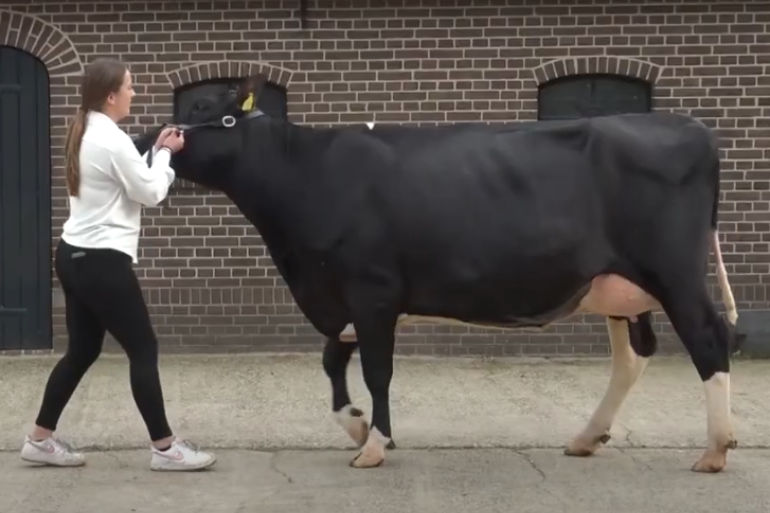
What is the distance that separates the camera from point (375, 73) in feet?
30.5

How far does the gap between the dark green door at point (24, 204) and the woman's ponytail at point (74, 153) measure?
3.93 metres

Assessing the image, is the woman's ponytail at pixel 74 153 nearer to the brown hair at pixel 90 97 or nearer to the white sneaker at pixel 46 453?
the brown hair at pixel 90 97

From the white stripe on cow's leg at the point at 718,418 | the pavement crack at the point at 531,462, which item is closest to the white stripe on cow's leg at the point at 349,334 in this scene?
the pavement crack at the point at 531,462

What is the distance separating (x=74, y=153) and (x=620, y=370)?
9.79ft

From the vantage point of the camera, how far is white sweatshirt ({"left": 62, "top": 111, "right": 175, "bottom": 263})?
5355 mm

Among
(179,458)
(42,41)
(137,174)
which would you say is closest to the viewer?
(137,174)

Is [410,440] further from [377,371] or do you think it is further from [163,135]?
[163,135]

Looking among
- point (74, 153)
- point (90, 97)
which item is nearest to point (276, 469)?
point (74, 153)

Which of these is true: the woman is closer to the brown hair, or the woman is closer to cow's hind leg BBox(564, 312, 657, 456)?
the brown hair

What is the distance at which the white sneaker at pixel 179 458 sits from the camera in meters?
5.68

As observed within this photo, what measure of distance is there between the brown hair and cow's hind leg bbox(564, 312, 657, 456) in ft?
9.14

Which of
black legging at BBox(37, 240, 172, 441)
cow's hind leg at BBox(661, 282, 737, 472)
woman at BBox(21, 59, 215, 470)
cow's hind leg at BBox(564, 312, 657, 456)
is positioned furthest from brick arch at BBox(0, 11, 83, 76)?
cow's hind leg at BBox(661, 282, 737, 472)

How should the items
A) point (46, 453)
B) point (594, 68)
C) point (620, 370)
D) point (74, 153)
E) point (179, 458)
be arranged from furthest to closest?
point (594, 68) → point (620, 370) → point (46, 453) → point (179, 458) → point (74, 153)

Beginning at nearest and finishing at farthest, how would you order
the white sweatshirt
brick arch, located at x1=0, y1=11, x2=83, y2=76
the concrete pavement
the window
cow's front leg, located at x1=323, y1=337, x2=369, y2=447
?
the concrete pavement → the white sweatshirt → cow's front leg, located at x1=323, y1=337, x2=369, y2=447 → brick arch, located at x1=0, y1=11, x2=83, y2=76 → the window
